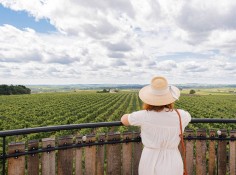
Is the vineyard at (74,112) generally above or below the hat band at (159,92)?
below

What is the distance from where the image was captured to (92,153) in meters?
2.94

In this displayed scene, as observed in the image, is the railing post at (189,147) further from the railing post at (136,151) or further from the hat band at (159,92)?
the hat band at (159,92)

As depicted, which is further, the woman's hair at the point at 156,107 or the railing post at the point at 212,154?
the railing post at the point at 212,154

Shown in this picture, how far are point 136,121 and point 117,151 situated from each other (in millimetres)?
626

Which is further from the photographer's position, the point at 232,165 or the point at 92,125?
the point at 232,165

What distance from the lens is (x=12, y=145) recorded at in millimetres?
2518

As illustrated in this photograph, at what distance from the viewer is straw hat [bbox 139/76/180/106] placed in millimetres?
2500

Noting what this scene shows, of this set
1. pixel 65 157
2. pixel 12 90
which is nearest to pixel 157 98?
pixel 65 157

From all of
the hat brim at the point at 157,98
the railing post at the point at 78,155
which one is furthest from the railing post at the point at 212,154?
the railing post at the point at 78,155

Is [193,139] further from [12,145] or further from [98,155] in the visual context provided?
[12,145]

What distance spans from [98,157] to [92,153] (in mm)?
87

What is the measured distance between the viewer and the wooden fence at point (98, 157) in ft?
8.64

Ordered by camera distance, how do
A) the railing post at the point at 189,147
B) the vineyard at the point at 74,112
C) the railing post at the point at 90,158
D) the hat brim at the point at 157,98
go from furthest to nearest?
1. the vineyard at the point at 74,112
2. the railing post at the point at 189,147
3. the railing post at the point at 90,158
4. the hat brim at the point at 157,98

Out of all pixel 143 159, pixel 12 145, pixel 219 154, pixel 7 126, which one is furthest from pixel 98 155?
pixel 7 126
